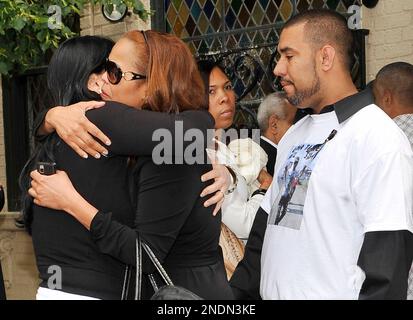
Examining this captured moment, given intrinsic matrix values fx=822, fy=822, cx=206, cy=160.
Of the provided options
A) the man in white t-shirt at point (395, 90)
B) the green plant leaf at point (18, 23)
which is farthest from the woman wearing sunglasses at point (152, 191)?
the green plant leaf at point (18, 23)

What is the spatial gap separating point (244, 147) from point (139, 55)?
235cm

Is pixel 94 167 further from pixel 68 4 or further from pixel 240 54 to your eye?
pixel 240 54

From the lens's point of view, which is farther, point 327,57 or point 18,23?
point 18,23

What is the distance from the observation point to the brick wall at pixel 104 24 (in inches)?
353

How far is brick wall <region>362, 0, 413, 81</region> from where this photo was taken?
6.83 meters

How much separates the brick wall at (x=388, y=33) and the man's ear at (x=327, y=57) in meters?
3.71

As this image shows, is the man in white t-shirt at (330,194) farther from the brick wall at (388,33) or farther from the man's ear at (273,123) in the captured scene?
the brick wall at (388,33)

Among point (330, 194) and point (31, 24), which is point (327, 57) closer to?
point (330, 194)

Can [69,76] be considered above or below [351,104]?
above

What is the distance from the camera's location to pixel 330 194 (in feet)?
9.69

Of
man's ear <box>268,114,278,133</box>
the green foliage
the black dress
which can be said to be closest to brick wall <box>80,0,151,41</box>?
the green foliage

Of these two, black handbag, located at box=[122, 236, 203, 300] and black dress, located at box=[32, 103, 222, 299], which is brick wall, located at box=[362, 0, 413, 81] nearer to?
black dress, located at box=[32, 103, 222, 299]

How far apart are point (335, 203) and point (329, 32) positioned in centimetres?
75

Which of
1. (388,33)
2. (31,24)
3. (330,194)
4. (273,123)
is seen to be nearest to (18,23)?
(31,24)
